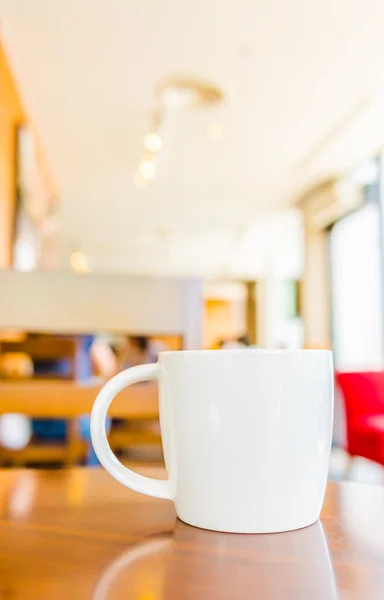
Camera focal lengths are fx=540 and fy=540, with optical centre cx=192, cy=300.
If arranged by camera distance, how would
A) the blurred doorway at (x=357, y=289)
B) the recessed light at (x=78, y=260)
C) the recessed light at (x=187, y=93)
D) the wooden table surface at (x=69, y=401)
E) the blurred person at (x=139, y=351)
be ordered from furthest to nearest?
the recessed light at (x=78, y=260) < the blurred doorway at (x=357, y=289) < the recessed light at (x=187, y=93) < the blurred person at (x=139, y=351) < the wooden table surface at (x=69, y=401)

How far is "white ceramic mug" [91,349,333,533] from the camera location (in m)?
0.35

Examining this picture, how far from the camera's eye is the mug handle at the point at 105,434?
373 millimetres

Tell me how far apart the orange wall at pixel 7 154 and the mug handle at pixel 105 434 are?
2.90 m

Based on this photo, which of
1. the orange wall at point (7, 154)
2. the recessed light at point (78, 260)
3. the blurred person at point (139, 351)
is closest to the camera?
the orange wall at point (7, 154)

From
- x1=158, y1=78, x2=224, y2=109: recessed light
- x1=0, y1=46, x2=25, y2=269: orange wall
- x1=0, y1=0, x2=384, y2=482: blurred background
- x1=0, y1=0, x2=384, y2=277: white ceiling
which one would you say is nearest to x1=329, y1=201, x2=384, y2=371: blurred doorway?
x1=0, y1=0, x2=384, y2=482: blurred background

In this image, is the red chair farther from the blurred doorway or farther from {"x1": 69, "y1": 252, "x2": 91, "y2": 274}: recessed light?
{"x1": 69, "y1": 252, "x2": 91, "y2": 274}: recessed light

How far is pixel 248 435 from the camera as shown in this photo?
0.35 meters

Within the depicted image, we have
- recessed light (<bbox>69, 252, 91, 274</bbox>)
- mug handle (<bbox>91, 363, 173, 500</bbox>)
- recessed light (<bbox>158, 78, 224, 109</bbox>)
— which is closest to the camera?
mug handle (<bbox>91, 363, 173, 500</bbox>)

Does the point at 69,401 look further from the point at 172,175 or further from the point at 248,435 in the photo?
the point at 172,175

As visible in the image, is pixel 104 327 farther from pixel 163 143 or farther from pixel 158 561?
pixel 163 143

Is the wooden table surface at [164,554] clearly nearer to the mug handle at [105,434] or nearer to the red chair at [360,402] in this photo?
the mug handle at [105,434]

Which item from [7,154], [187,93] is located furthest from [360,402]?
[7,154]

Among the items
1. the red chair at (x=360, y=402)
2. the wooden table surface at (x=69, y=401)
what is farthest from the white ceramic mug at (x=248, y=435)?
the red chair at (x=360, y=402)

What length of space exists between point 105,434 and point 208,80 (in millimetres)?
3237
